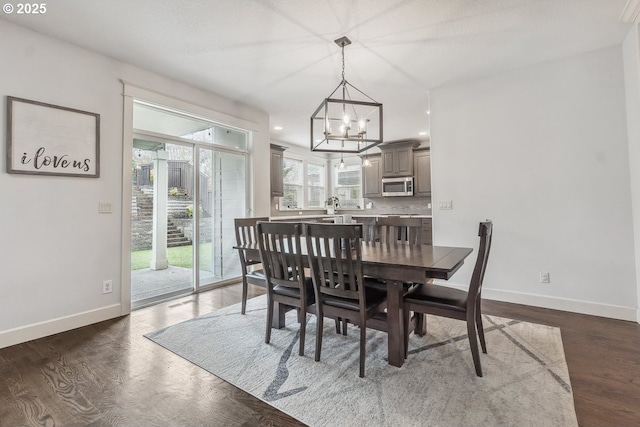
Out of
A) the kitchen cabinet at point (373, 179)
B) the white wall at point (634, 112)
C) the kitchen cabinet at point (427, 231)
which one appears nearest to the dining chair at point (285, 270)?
the white wall at point (634, 112)

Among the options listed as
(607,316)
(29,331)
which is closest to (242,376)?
(29,331)

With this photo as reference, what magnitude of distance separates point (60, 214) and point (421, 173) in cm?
599

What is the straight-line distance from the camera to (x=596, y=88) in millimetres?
2971

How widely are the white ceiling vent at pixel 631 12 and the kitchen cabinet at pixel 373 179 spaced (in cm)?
467

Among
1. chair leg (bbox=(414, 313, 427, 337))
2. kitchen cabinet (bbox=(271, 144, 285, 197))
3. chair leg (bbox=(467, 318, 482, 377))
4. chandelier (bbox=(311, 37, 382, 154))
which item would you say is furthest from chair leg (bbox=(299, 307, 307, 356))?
kitchen cabinet (bbox=(271, 144, 285, 197))

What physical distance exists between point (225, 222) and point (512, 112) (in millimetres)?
4049

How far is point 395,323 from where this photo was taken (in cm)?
199

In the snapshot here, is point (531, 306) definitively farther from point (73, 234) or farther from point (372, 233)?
point (73, 234)

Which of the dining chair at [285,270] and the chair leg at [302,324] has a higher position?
the dining chair at [285,270]

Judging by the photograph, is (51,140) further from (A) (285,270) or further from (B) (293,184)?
(B) (293,184)

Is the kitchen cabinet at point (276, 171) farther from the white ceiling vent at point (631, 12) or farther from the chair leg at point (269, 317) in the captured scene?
the white ceiling vent at point (631, 12)

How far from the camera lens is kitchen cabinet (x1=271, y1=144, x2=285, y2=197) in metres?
5.90

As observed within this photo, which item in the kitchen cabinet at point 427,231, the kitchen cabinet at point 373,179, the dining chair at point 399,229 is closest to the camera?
the dining chair at point 399,229

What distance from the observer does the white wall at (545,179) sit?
9.52 feet
